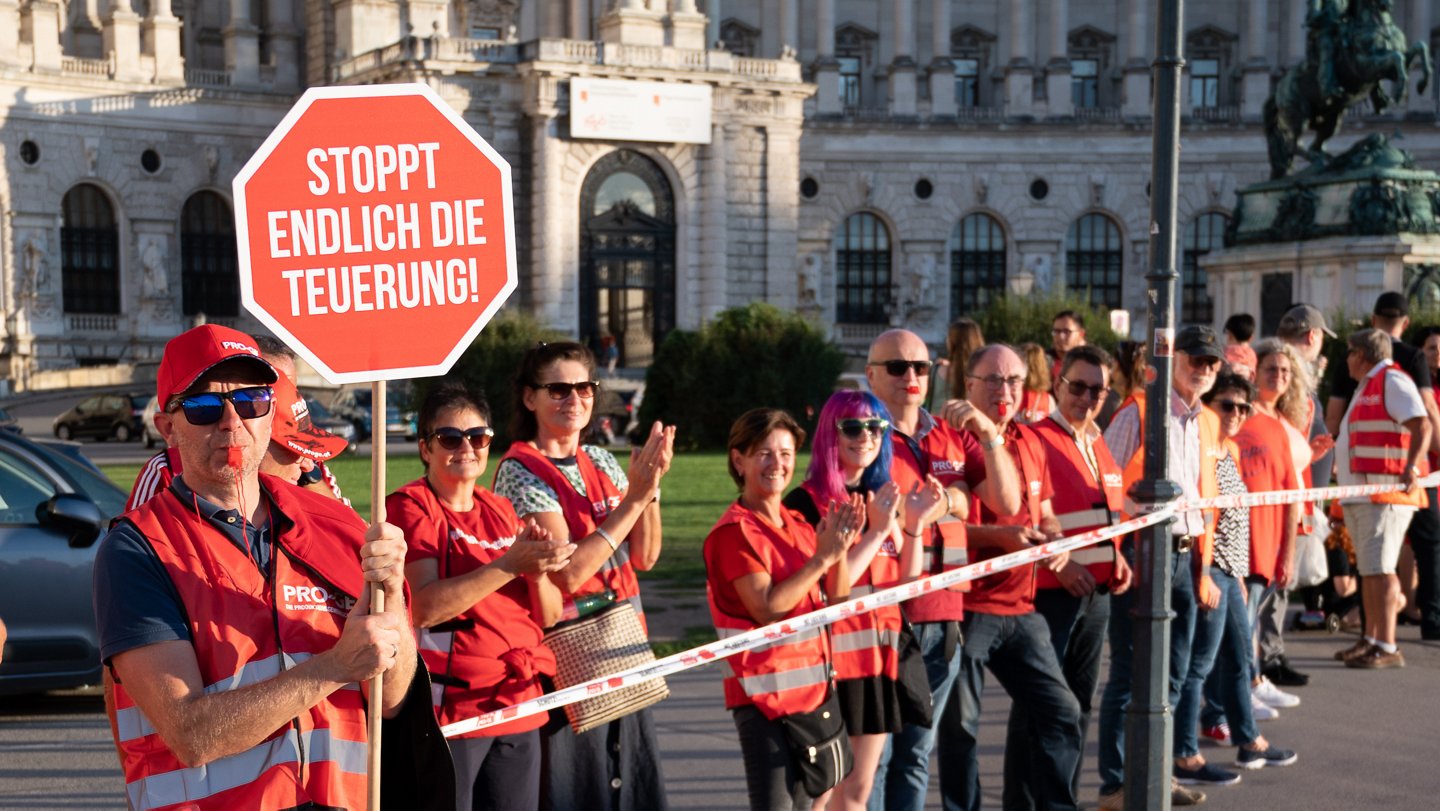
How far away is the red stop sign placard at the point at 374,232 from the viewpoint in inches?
138

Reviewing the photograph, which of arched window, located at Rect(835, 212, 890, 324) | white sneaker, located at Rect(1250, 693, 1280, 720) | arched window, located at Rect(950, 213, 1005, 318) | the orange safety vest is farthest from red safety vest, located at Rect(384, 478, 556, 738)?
arched window, located at Rect(950, 213, 1005, 318)

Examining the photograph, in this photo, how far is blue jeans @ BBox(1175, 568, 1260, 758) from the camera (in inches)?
297

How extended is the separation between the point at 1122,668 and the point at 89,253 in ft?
147

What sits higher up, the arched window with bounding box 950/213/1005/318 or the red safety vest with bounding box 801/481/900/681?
the arched window with bounding box 950/213/1005/318

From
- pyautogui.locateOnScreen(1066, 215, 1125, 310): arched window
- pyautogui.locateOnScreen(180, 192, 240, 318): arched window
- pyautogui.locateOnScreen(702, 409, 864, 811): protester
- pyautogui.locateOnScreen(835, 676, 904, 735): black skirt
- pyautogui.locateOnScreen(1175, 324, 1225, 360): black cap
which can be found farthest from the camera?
pyautogui.locateOnScreen(1066, 215, 1125, 310): arched window

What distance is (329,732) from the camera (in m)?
3.42

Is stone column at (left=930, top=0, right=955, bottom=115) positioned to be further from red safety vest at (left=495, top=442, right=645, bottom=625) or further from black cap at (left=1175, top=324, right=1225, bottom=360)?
red safety vest at (left=495, top=442, right=645, bottom=625)

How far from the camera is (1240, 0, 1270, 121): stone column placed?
55.4 metres

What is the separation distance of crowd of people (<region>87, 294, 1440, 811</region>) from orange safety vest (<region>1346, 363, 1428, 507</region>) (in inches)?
7.2

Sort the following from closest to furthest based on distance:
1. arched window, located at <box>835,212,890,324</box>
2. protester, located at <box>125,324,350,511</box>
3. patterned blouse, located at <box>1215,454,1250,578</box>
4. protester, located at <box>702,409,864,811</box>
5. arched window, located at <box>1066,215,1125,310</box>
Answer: protester, located at <box>125,324,350,511</box> → protester, located at <box>702,409,864,811</box> → patterned blouse, located at <box>1215,454,1250,578</box> → arched window, located at <box>835,212,890,324</box> → arched window, located at <box>1066,215,1125,310</box>

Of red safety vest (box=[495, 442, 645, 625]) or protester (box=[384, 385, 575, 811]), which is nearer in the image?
protester (box=[384, 385, 575, 811])

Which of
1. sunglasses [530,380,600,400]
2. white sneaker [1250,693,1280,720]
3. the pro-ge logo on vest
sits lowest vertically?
white sneaker [1250,693,1280,720]

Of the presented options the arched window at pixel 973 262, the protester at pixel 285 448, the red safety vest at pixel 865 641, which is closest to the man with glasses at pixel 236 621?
the protester at pixel 285 448

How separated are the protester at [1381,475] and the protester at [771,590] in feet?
18.8
